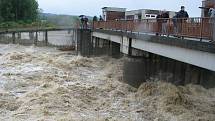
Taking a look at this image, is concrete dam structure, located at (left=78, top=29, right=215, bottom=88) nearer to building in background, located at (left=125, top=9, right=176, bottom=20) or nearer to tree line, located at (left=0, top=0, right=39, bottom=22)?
building in background, located at (left=125, top=9, right=176, bottom=20)

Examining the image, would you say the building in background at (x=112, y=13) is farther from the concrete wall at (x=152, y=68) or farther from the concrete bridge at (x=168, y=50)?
the concrete wall at (x=152, y=68)

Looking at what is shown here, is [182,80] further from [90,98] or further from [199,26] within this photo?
[199,26]

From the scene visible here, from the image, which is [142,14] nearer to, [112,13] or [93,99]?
[112,13]

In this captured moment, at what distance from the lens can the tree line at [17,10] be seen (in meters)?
82.3

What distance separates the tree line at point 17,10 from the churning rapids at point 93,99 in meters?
54.1

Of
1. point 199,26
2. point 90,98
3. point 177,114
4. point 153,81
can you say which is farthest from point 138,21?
point 199,26

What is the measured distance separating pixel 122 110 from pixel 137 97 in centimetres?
315

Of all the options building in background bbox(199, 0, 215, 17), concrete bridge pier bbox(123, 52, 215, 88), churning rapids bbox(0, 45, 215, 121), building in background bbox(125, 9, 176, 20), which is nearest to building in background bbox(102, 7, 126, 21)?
building in background bbox(125, 9, 176, 20)

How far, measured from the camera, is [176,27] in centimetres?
1670

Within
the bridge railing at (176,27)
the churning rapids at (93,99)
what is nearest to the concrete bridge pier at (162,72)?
the churning rapids at (93,99)

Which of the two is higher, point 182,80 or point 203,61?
point 203,61

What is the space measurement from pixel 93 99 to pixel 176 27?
576cm

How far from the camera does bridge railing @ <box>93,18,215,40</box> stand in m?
13.9

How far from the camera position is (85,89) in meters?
23.0
